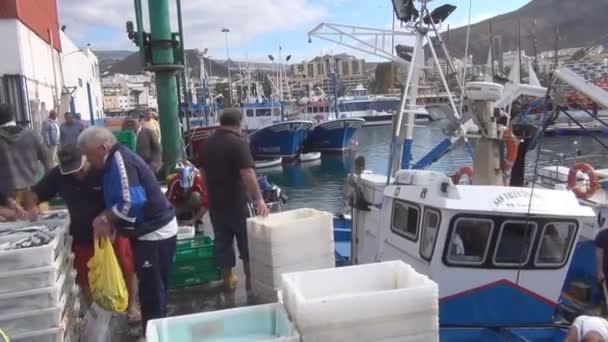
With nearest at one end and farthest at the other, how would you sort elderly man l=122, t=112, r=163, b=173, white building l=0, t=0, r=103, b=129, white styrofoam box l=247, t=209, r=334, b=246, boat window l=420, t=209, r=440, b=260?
white styrofoam box l=247, t=209, r=334, b=246 < boat window l=420, t=209, r=440, b=260 < elderly man l=122, t=112, r=163, b=173 < white building l=0, t=0, r=103, b=129

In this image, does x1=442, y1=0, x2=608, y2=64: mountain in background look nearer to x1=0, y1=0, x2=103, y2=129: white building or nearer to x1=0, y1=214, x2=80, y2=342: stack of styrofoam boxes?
x1=0, y1=0, x2=103, y2=129: white building

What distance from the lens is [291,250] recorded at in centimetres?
449

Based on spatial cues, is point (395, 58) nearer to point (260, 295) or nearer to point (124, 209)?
point (260, 295)

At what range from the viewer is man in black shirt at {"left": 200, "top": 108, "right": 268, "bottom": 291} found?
4.62 meters

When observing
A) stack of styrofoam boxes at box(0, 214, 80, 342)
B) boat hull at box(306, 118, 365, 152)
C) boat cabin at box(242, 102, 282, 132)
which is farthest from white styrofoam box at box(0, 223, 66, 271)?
boat cabin at box(242, 102, 282, 132)

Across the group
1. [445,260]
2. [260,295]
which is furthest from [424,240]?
[260,295]

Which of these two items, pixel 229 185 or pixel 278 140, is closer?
pixel 229 185

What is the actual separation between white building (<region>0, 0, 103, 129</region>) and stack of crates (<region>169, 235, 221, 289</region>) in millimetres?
10724

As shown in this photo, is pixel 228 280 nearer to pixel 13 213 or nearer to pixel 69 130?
pixel 13 213

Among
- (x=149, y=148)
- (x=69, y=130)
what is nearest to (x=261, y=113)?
(x=69, y=130)

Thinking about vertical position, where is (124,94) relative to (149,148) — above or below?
above

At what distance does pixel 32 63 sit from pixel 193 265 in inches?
532

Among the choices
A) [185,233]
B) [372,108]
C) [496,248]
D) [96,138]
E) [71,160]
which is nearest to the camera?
[96,138]

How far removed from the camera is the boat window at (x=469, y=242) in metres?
5.52
